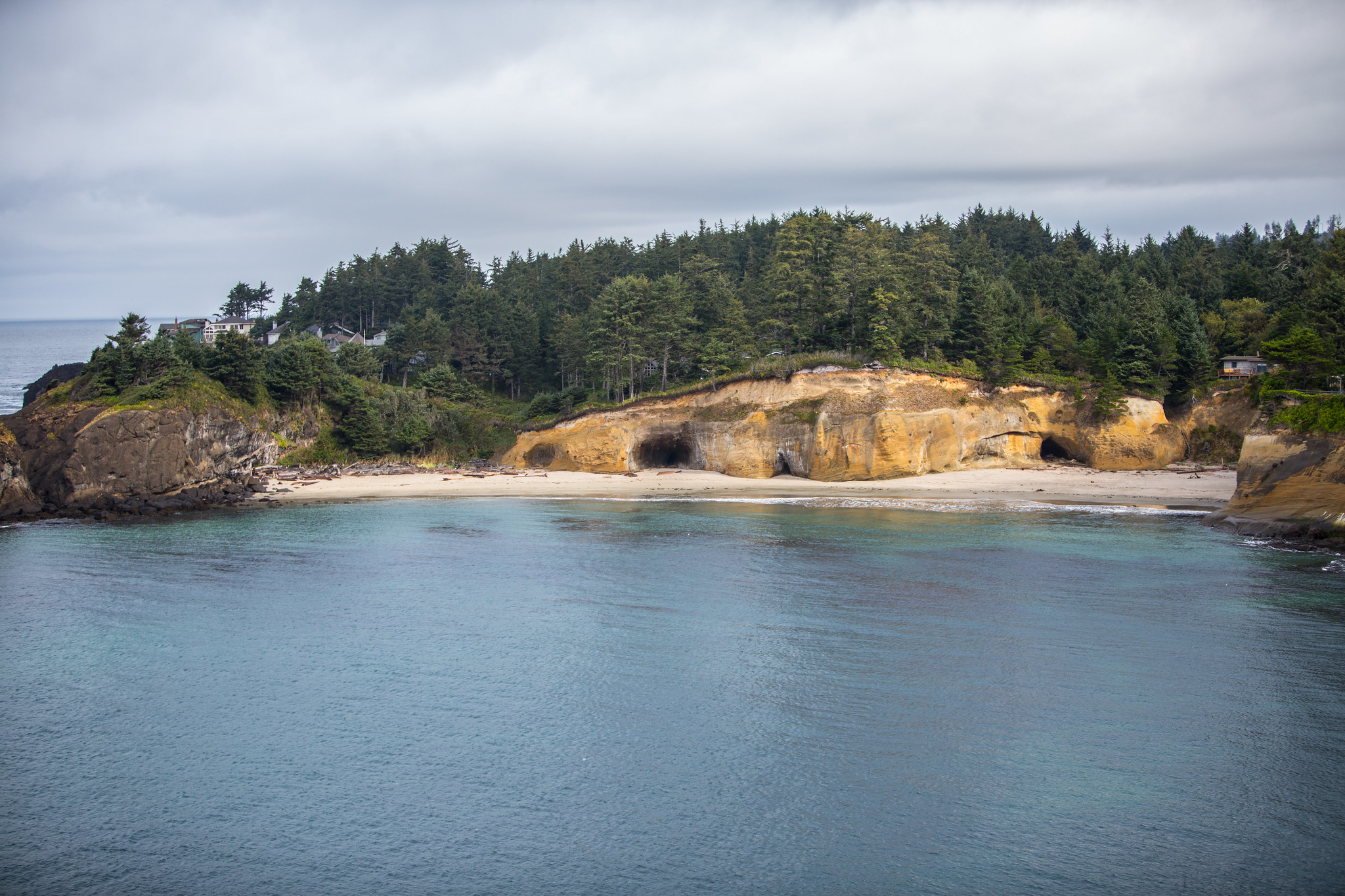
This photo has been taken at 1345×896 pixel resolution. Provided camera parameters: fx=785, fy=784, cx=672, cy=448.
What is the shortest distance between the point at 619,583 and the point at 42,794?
13.2 metres

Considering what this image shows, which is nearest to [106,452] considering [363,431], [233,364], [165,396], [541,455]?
[165,396]

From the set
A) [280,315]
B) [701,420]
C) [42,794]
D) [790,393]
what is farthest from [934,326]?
[280,315]

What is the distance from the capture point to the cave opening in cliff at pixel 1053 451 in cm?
4300

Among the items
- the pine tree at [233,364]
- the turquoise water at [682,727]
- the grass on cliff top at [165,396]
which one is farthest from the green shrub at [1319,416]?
the pine tree at [233,364]

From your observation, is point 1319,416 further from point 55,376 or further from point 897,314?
point 55,376

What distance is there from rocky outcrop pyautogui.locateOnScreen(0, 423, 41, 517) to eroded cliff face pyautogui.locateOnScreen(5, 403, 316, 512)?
0.28m

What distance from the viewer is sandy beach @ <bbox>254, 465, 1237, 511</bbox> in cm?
3506

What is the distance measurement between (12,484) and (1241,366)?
58.9m

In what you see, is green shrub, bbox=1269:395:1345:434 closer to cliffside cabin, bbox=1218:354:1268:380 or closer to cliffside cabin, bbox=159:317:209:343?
cliffside cabin, bbox=1218:354:1268:380

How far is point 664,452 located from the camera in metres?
47.7

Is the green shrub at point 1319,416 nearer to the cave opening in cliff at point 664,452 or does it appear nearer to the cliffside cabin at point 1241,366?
the cliffside cabin at point 1241,366

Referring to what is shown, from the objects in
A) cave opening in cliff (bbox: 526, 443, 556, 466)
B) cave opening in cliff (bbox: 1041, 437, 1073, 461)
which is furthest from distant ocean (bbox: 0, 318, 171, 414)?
cave opening in cliff (bbox: 1041, 437, 1073, 461)

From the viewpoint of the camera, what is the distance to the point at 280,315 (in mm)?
84562

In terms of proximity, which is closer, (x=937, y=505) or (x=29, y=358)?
(x=937, y=505)
